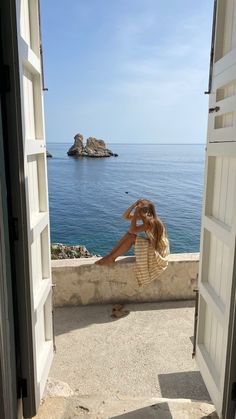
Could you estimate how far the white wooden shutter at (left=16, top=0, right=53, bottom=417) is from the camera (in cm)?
179

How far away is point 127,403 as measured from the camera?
2.26 m

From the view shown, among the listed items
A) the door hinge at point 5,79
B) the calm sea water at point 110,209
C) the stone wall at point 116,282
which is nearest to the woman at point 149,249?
the stone wall at point 116,282

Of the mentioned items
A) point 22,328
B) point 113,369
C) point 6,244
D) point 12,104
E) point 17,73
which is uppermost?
point 17,73

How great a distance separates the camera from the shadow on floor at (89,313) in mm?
3653

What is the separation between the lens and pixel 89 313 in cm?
391

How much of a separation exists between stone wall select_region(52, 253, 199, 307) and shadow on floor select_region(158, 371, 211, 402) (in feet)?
4.24

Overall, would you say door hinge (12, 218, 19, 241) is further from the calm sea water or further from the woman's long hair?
the calm sea water

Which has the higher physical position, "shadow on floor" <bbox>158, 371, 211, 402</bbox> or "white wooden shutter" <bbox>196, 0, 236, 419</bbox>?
"white wooden shutter" <bbox>196, 0, 236, 419</bbox>

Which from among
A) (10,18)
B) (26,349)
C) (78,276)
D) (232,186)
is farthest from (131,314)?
(10,18)

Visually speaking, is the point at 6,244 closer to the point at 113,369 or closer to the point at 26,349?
the point at 26,349

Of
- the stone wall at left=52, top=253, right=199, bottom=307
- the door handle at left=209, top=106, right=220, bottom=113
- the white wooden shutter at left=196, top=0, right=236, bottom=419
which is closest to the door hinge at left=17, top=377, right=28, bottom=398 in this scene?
the white wooden shutter at left=196, top=0, right=236, bottom=419

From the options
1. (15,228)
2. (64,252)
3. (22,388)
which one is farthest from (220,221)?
(64,252)

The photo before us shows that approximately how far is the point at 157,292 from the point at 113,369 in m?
1.36

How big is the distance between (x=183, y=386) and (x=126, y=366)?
1.79 ft
